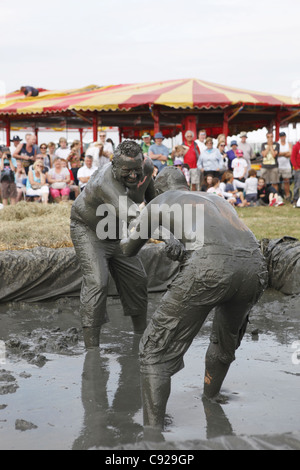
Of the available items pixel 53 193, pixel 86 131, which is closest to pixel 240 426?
pixel 53 193

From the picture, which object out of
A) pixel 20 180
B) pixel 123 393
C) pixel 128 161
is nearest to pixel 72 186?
pixel 20 180

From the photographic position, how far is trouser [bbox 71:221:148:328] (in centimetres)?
528

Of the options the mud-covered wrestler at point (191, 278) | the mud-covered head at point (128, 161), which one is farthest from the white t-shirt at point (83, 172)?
the mud-covered wrestler at point (191, 278)

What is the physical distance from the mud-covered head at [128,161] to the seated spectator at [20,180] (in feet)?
32.1

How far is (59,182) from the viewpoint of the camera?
544 inches

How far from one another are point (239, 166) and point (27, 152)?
5.39 m

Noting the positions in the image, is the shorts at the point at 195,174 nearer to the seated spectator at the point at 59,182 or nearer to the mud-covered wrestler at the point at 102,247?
the seated spectator at the point at 59,182

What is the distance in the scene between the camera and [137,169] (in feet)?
15.4

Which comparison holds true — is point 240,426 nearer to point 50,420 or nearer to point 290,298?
point 50,420

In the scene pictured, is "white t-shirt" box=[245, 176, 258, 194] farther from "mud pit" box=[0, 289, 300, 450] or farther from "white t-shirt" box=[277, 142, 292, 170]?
"mud pit" box=[0, 289, 300, 450]

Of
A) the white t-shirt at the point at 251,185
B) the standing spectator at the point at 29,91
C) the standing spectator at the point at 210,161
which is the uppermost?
the standing spectator at the point at 29,91

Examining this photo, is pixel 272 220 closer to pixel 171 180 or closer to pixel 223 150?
pixel 223 150

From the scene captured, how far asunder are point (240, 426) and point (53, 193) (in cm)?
1070

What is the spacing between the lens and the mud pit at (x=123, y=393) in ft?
11.6
